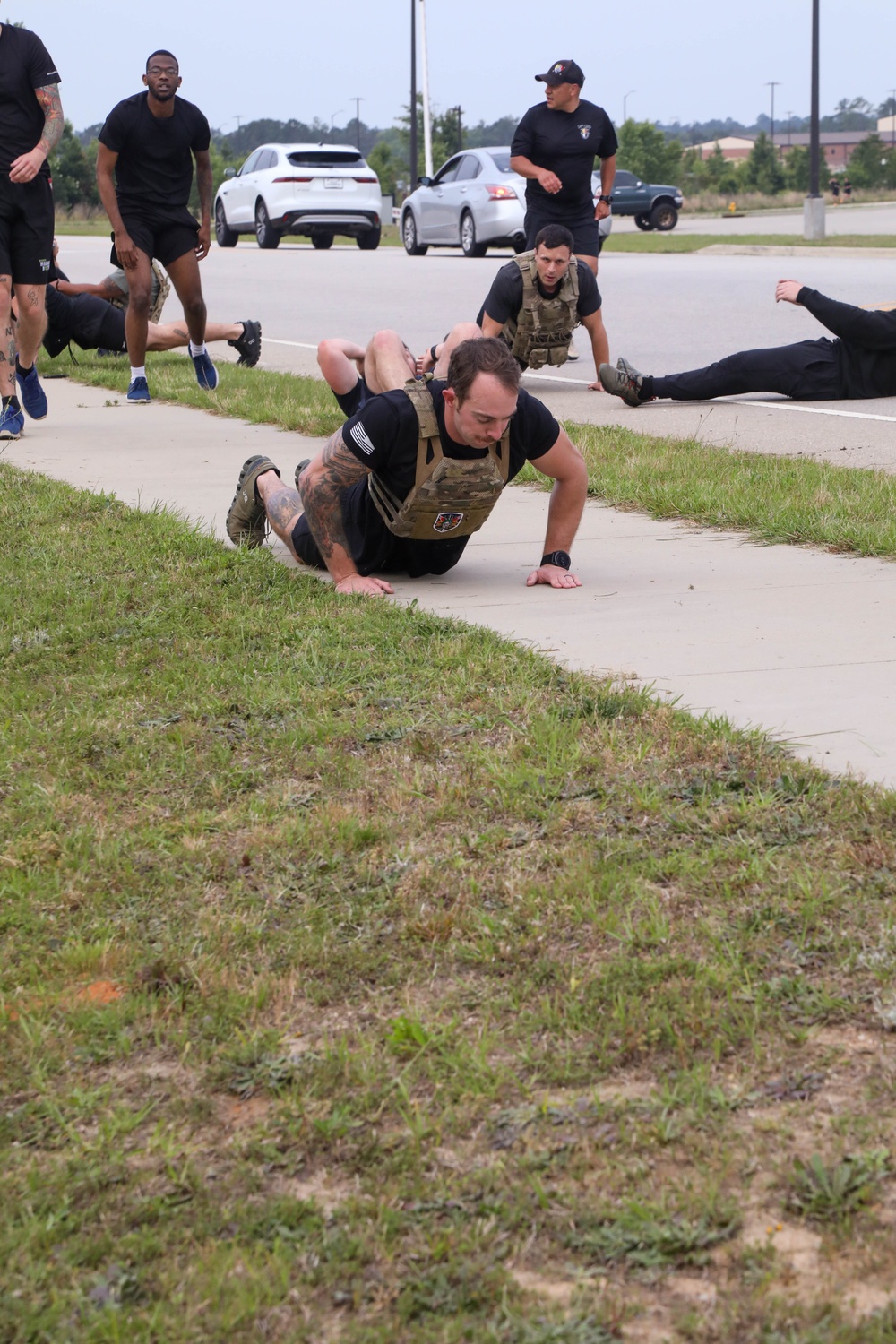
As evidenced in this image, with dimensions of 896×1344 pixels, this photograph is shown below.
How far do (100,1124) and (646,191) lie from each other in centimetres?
4160

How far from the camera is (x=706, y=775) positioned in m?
3.70

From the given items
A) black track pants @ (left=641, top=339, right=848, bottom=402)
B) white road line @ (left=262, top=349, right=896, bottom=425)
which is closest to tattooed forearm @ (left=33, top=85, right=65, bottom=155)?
black track pants @ (left=641, top=339, right=848, bottom=402)

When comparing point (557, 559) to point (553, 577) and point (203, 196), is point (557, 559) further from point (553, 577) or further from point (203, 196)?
point (203, 196)

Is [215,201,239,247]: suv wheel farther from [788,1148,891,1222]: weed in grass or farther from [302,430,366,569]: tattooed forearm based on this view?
[788,1148,891,1222]: weed in grass

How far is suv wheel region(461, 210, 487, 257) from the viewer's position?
25125 mm

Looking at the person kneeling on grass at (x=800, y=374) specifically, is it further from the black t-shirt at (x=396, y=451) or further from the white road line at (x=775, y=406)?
the black t-shirt at (x=396, y=451)

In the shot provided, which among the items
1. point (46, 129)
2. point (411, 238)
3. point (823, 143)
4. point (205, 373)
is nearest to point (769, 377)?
point (205, 373)

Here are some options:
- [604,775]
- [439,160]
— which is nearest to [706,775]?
[604,775]

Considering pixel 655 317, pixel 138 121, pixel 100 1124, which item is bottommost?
pixel 100 1124

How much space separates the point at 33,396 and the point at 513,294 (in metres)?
2.96

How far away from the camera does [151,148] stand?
9844 millimetres

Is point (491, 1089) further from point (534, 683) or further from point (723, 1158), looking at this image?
point (534, 683)

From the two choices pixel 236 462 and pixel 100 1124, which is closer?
pixel 100 1124

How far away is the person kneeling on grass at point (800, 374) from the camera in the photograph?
9773 mm
